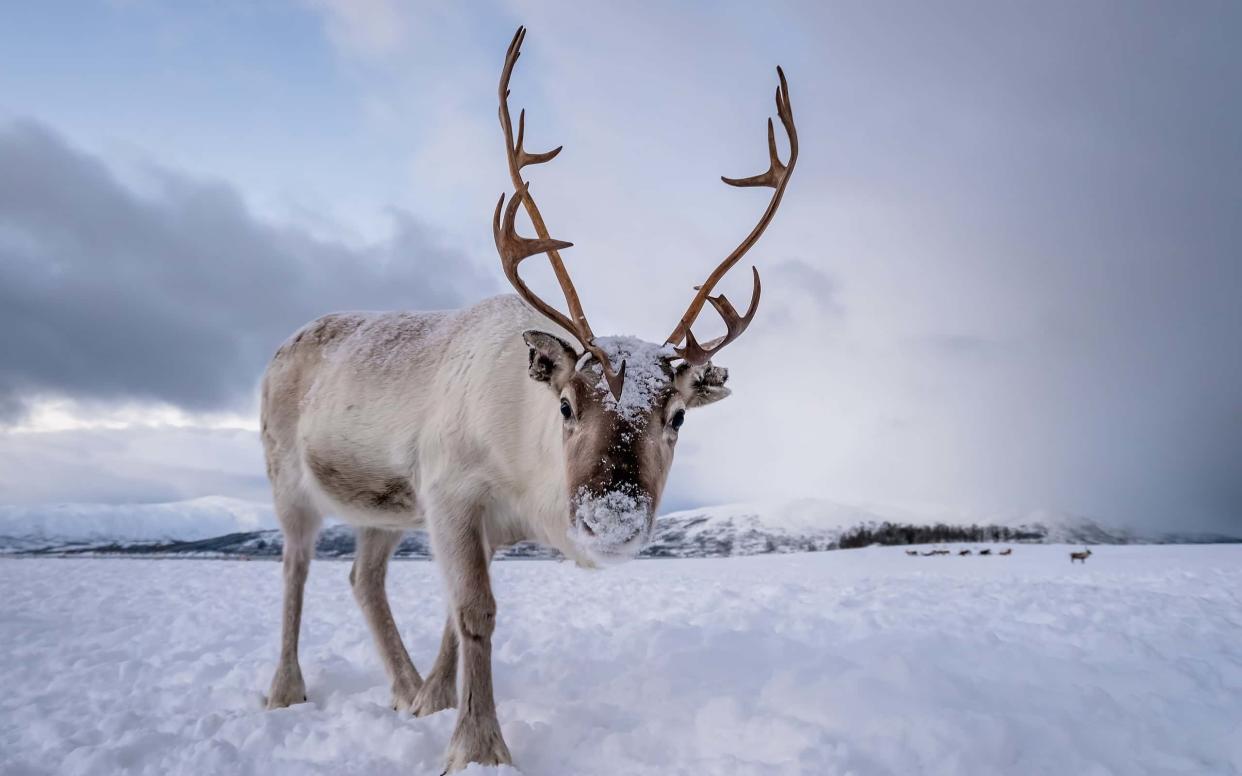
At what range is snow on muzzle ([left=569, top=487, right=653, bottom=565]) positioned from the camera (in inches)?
116

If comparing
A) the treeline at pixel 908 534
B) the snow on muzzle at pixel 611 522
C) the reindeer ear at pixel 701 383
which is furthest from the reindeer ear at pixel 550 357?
the treeline at pixel 908 534

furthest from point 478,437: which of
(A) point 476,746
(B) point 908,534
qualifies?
(B) point 908,534

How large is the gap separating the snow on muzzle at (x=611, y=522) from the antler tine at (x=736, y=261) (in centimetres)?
102

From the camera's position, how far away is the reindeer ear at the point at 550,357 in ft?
11.9

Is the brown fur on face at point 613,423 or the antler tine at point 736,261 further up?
the antler tine at point 736,261

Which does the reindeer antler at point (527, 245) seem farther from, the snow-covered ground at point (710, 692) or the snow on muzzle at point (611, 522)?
the snow-covered ground at point (710, 692)

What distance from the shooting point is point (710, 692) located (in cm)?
390

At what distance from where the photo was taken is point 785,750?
3.02 meters

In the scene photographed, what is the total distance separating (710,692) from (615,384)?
1.89m

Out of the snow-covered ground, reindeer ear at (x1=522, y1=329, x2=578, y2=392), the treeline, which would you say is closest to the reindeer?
reindeer ear at (x1=522, y1=329, x2=578, y2=392)

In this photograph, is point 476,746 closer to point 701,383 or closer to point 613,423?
point 613,423

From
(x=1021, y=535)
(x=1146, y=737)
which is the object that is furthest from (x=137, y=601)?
(x=1021, y=535)

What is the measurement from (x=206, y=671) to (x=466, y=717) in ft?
11.4

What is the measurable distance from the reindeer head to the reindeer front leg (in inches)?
33.4
